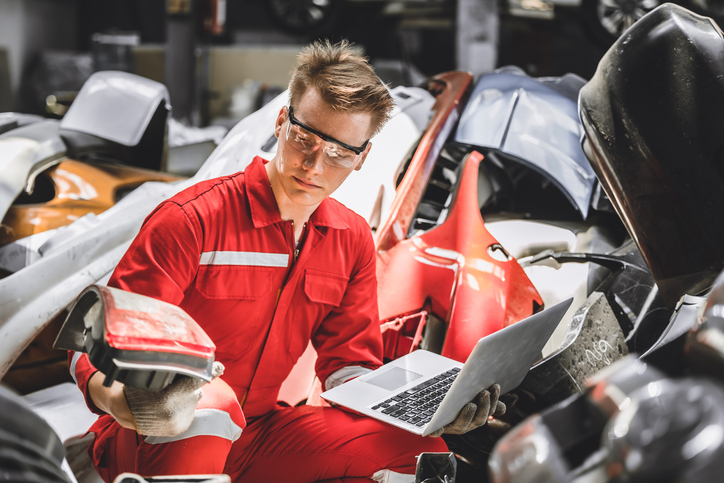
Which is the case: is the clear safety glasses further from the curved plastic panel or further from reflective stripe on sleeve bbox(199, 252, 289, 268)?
the curved plastic panel

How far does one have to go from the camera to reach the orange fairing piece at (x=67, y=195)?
244 cm

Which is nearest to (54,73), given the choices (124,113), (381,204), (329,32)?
(329,32)

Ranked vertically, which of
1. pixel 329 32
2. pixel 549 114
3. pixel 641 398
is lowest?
pixel 329 32

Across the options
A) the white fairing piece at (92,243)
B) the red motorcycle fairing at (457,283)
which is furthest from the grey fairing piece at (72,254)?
the red motorcycle fairing at (457,283)

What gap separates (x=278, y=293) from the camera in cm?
159

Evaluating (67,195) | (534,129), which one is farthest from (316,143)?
(67,195)

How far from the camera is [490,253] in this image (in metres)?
2.12

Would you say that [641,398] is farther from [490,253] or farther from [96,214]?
[96,214]

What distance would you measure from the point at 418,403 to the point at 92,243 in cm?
135

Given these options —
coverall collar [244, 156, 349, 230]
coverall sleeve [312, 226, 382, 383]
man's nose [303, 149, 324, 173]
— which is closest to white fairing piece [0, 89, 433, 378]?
coverall sleeve [312, 226, 382, 383]

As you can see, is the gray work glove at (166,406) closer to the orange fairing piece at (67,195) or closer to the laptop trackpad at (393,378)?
the laptop trackpad at (393,378)

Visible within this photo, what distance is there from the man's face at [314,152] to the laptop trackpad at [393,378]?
0.48m

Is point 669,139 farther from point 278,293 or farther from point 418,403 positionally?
point 278,293

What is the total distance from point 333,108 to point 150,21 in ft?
27.2
